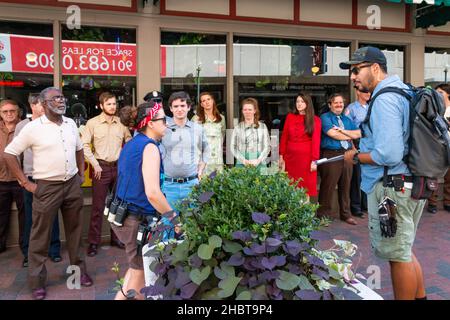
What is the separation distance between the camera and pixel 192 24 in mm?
5895

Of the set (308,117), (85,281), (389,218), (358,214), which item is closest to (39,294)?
(85,281)

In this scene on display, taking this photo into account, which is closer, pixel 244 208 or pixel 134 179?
pixel 244 208

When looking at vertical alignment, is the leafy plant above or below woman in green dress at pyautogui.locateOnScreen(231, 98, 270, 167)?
Answer: below

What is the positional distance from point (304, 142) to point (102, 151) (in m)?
2.72

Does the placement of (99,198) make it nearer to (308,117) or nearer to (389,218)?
(308,117)

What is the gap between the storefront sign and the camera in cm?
532

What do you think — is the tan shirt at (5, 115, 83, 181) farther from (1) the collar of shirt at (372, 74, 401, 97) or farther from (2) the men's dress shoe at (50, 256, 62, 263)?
(1) the collar of shirt at (372, 74, 401, 97)

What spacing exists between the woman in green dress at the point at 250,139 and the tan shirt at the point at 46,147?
231 cm

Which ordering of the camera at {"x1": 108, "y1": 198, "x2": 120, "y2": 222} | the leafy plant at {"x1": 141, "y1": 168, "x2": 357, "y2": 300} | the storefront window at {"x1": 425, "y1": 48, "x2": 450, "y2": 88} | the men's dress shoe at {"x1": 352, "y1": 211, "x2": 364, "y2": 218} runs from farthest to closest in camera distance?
the storefront window at {"x1": 425, "y1": 48, "x2": 450, "y2": 88}
the men's dress shoe at {"x1": 352, "y1": 211, "x2": 364, "y2": 218}
the camera at {"x1": 108, "y1": 198, "x2": 120, "y2": 222}
the leafy plant at {"x1": 141, "y1": 168, "x2": 357, "y2": 300}

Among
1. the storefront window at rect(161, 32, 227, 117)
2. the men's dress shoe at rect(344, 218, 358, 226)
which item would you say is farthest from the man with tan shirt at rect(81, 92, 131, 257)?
the men's dress shoe at rect(344, 218, 358, 226)

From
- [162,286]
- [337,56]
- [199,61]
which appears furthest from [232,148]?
[162,286]

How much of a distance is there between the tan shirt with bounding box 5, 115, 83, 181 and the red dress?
3086 mm

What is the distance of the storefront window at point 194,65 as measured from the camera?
236 inches

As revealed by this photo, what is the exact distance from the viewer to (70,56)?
18.1 feet
